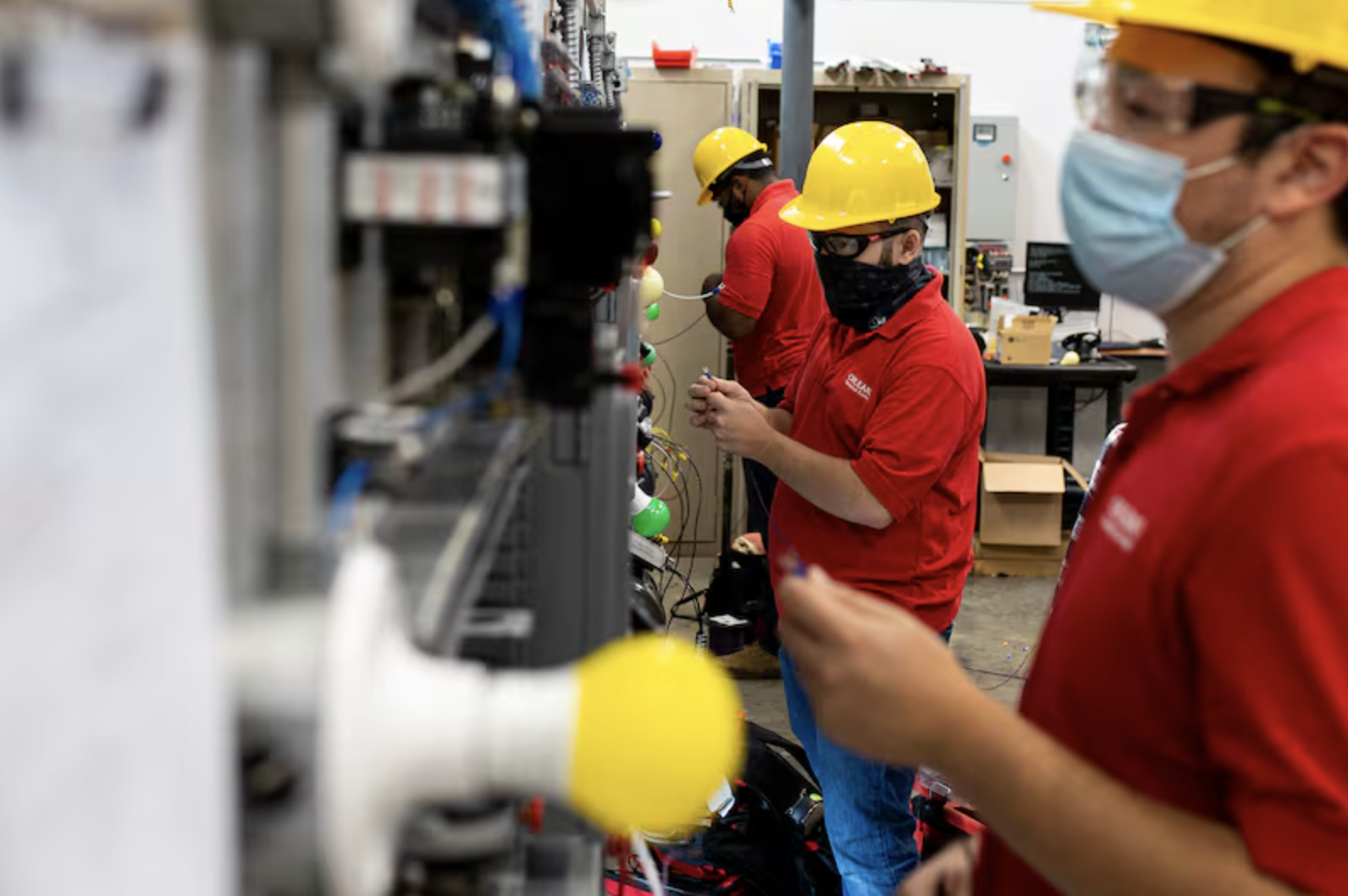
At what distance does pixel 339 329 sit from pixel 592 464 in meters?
0.39

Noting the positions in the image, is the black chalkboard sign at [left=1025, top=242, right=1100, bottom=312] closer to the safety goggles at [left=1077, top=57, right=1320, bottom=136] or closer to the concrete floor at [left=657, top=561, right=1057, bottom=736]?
the concrete floor at [left=657, top=561, right=1057, bottom=736]

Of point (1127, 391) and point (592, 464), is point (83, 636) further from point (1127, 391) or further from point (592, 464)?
point (1127, 391)

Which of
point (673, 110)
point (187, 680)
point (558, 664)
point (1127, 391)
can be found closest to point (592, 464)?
point (558, 664)

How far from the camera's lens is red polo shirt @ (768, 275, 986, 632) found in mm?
2217

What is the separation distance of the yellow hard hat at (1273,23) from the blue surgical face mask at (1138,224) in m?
0.11

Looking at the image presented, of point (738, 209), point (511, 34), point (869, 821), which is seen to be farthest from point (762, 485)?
point (511, 34)

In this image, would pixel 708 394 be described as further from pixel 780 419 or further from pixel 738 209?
pixel 738 209

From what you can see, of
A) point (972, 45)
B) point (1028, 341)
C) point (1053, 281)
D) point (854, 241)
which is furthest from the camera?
point (972, 45)

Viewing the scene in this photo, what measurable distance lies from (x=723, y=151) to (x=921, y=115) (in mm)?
1901

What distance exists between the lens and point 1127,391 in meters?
6.21

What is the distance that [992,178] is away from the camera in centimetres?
645

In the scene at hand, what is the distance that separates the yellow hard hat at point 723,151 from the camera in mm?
4406

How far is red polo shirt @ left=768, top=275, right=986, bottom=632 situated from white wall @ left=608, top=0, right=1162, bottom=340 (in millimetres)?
4766

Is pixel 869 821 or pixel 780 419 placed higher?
pixel 780 419
